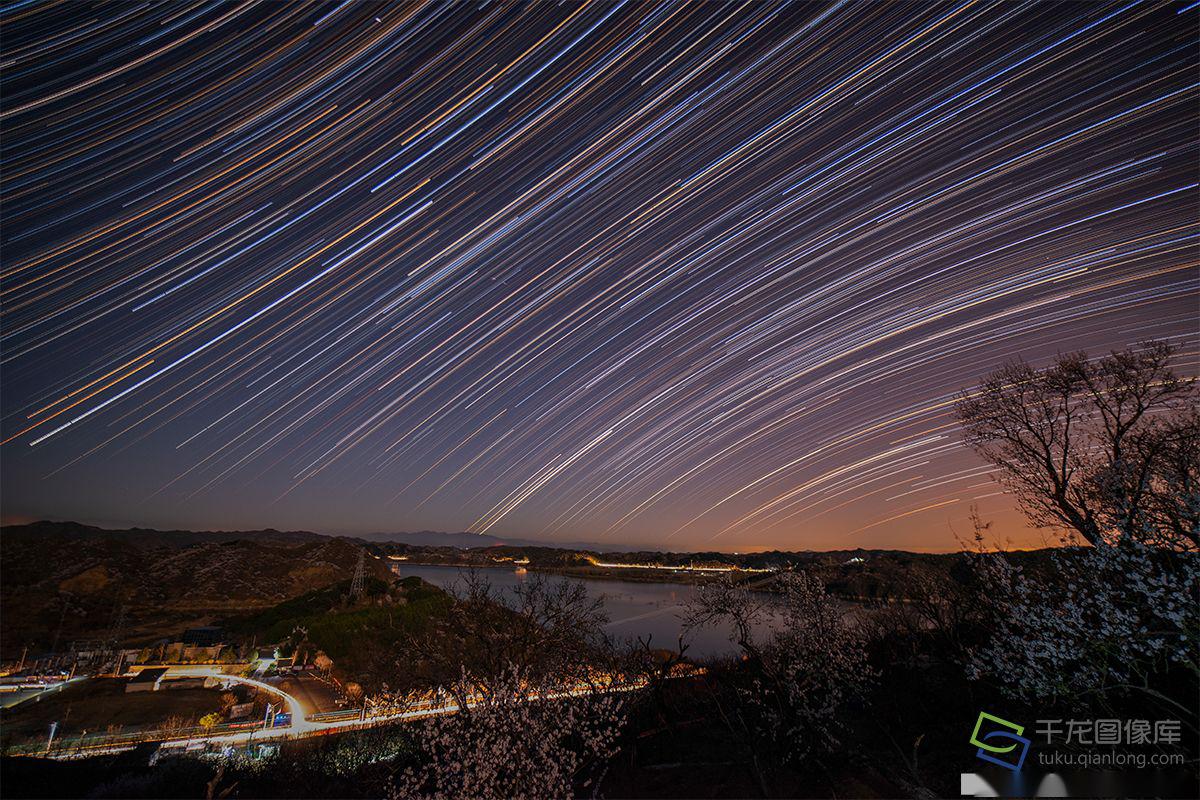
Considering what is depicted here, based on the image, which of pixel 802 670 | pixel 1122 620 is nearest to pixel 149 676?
pixel 802 670

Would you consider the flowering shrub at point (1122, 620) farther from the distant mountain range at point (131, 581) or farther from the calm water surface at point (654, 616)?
the distant mountain range at point (131, 581)

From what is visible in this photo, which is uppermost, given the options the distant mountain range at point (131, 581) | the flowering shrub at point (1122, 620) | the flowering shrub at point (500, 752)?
the flowering shrub at point (1122, 620)

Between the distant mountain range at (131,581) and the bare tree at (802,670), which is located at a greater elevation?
the bare tree at (802,670)

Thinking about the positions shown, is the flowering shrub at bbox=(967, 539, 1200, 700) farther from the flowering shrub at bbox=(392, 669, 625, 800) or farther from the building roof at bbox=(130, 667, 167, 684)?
the building roof at bbox=(130, 667, 167, 684)

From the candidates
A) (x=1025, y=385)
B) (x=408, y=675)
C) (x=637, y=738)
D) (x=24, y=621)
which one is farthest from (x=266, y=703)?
(x=24, y=621)

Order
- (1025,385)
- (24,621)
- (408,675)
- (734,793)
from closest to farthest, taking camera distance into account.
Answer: (734,793)
(1025,385)
(408,675)
(24,621)

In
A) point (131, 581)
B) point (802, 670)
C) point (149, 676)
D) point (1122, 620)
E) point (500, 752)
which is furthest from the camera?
point (131, 581)

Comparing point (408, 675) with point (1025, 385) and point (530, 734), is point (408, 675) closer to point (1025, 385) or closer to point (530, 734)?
point (530, 734)

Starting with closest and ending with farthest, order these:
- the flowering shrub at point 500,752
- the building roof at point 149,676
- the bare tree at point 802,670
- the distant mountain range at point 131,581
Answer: the flowering shrub at point 500,752, the bare tree at point 802,670, the building roof at point 149,676, the distant mountain range at point 131,581

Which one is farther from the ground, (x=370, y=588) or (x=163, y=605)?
(x=370, y=588)

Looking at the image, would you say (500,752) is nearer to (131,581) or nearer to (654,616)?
(654,616)

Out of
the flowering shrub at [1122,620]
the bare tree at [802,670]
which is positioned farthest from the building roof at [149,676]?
the flowering shrub at [1122,620]
